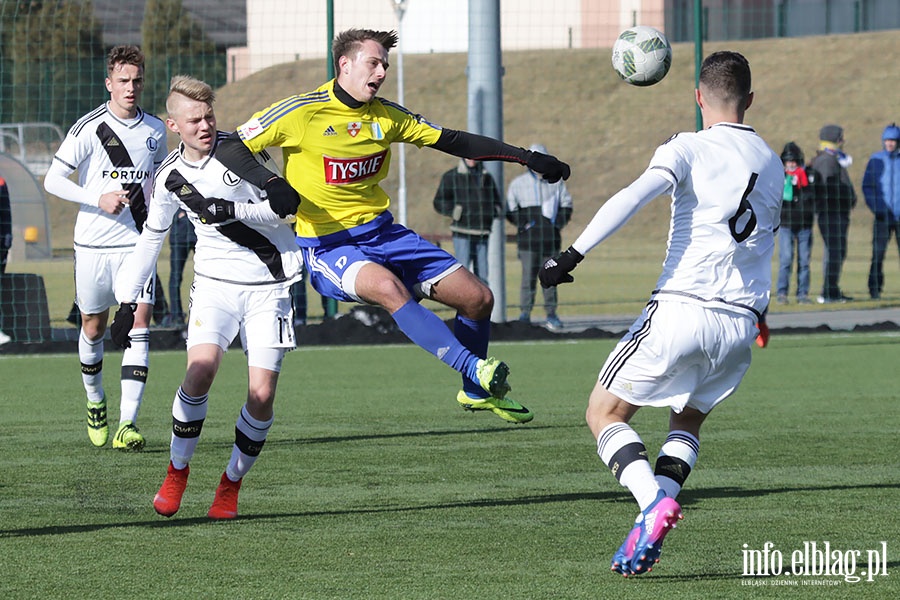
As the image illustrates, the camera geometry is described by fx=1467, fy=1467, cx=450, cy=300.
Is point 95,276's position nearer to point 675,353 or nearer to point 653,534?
point 675,353

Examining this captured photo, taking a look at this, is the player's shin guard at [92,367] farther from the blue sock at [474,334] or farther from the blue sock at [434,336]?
the blue sock at [434,336]

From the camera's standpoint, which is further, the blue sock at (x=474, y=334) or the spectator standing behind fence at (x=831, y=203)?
the spectator standing behind fence at (x=831, y=203)

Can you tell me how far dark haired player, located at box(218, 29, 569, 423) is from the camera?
727 centimetres

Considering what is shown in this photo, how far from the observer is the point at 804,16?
43031 mm

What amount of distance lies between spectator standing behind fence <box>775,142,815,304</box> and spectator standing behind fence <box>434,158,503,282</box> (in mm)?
4704

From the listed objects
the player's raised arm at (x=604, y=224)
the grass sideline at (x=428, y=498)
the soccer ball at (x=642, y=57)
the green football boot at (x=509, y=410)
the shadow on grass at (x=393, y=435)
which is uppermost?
the soccer ball at (x=642, y=57)

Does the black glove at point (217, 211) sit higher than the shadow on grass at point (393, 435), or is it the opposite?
the black glove at point (217, 211)

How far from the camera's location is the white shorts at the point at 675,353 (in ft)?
17.5

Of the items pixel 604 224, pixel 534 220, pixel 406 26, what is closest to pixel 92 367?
pixel 604 224

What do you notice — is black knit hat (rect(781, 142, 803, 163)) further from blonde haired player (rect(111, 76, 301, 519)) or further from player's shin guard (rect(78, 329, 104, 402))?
blonde haired player (rect(111, 76, 301, 519))

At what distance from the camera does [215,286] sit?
676cm

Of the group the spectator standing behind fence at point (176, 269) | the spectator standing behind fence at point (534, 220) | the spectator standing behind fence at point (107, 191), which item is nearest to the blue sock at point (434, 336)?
the spectator standing behind fence at point (107, 191)

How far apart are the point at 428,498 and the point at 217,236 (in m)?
1.59

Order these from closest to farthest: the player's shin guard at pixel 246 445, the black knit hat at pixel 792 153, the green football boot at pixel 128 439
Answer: the player's shin guard at pixel 246 445 → the green football boot at pixel 128 439 → the black knit hat at pixel 792 153
